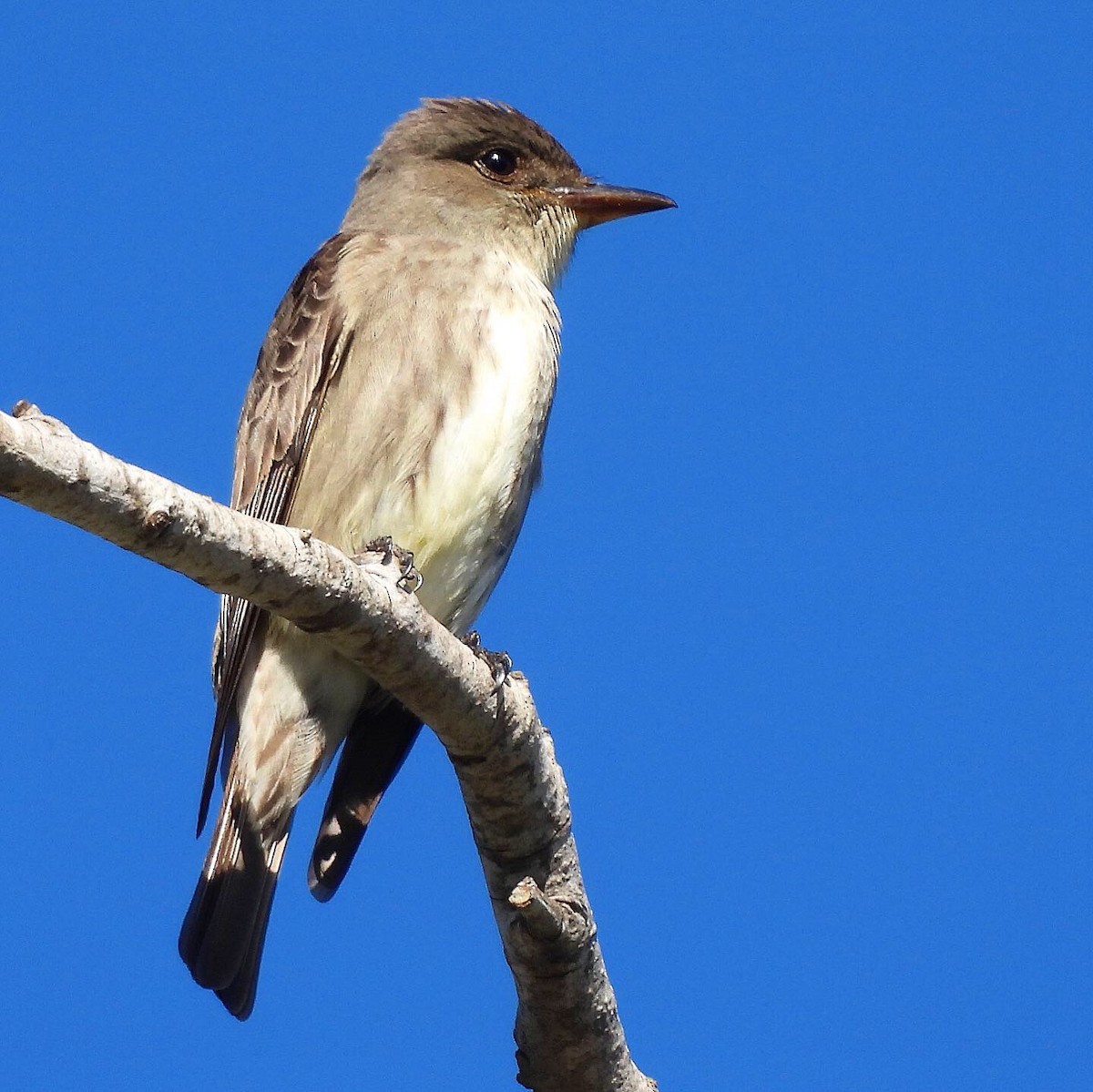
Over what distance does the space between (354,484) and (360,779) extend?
118 centimetres

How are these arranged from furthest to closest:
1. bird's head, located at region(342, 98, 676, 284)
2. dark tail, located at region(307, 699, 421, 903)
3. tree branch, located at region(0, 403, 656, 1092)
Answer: bird's head, located at region(342, 98, 676, 284)
dark tail, located at region(307, 699, 421, 903)
tree branch, located at region(0, 403, 656, 1092)

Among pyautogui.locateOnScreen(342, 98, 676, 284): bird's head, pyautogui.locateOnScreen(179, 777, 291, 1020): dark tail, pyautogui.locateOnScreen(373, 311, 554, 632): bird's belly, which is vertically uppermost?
pyautogui.locateOnScreen(342, 98, 676, 284): bird's head

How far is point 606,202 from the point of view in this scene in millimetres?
Result: 7406

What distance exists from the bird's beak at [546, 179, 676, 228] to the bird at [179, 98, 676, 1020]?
0.59 m

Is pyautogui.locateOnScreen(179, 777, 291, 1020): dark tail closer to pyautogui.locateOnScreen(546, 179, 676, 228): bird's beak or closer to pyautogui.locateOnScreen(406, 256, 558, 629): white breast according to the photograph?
pyautogui.locateOnScreen(406, 256, 558, 629): white breast

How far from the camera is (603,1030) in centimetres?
525

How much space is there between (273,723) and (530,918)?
69.9 inches

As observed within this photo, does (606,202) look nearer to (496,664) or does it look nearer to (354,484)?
(354,484)

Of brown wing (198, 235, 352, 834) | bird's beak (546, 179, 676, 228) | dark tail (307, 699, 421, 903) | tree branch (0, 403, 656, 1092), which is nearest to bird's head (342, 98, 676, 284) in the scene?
bird's beak (546, 179, 676, 228)

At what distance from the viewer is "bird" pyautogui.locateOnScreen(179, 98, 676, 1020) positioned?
6137 millimetres

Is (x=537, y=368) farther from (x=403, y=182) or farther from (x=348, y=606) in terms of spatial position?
(x=348, y=606)

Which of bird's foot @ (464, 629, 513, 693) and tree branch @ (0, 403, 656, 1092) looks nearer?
tree branch @ (0, 403, 656, 1092)

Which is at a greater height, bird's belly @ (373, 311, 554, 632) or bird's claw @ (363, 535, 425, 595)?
bird's belly @ (373, 311, 554, 632)

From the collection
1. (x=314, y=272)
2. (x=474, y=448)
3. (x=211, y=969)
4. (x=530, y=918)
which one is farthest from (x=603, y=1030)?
(x=314, y=272)
